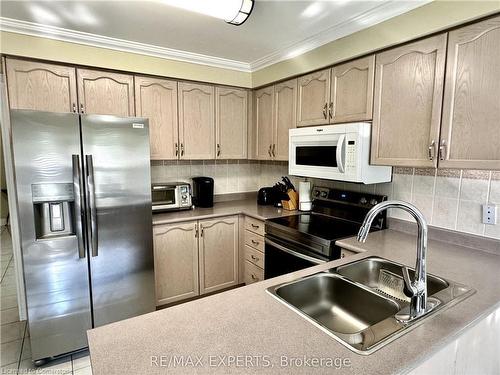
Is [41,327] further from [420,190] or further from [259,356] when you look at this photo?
[420,190]

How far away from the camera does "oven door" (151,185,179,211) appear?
264 cm

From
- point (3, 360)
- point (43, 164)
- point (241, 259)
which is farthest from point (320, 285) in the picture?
point (3, 360)

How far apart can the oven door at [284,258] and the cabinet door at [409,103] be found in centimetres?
79

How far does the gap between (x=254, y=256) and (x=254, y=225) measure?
0.30 m

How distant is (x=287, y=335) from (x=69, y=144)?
1766 millimetres

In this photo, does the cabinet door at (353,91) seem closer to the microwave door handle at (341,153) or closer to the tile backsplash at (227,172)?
the microwave door handle at (341,153)

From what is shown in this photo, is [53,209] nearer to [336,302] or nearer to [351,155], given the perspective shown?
[336,302]

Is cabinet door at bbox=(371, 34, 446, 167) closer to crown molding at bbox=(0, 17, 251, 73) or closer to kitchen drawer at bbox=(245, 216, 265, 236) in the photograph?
kitchen drawer at bbox=(245, 216, 265, 236)

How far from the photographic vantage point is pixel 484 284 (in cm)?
124

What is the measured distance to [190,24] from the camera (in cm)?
201

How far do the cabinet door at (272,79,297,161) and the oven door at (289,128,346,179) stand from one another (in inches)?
9.6

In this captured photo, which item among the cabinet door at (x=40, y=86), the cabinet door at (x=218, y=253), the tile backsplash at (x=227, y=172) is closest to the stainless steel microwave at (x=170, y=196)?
the tile backsplash at (x=227, y=172)

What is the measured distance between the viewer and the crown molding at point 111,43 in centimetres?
196

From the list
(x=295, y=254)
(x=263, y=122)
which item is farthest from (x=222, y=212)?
(x=263, y=122)
